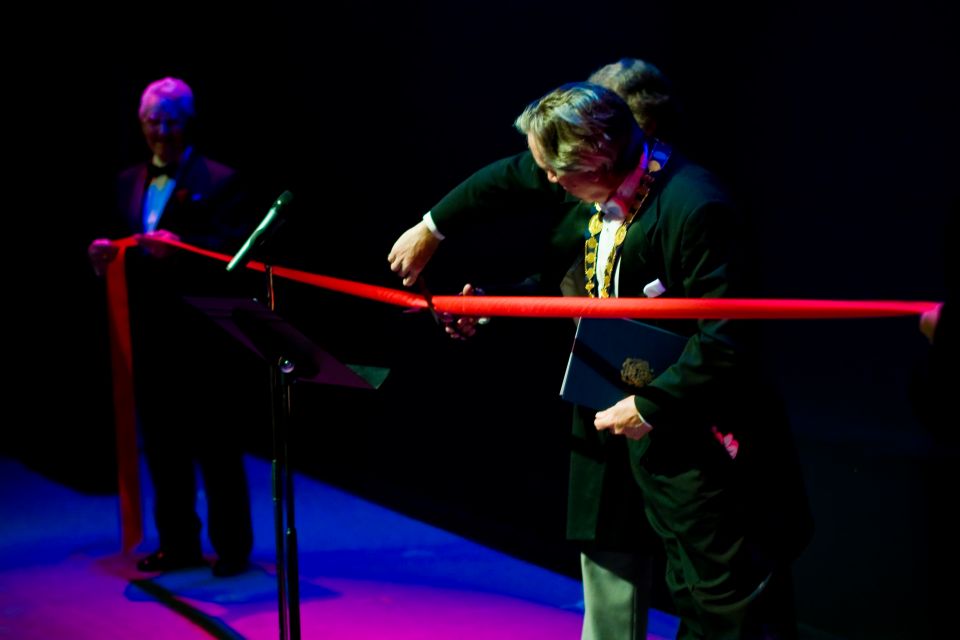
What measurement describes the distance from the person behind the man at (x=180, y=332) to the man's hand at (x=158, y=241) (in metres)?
0.03

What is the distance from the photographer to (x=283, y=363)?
7.83ft

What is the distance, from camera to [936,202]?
2648mm

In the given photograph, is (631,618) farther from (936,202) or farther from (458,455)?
(458,455)

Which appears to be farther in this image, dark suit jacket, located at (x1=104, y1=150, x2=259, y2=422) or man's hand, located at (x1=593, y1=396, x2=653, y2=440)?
dark suit jacket, located at (x1=104, y1=150, x2=259, y2=422)

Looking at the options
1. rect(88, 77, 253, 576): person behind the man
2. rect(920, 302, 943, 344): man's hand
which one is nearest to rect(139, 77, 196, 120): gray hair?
rect(88, 77, 253, 576): person behind the man

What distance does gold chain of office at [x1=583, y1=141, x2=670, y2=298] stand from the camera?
2078 mm

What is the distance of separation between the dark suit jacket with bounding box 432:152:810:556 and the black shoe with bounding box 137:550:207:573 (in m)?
2.02

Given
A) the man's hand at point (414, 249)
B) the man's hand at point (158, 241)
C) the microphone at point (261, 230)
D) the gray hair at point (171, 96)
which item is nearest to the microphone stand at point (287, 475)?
the microphone at point (261, 230)

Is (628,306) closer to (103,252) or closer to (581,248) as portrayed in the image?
(581,248)

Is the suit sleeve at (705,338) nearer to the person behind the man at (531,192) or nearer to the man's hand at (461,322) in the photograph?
the person behind the man at (531,192)

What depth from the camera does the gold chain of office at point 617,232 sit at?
2.08m

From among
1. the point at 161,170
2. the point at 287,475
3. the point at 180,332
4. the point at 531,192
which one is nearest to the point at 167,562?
the point at 180,332

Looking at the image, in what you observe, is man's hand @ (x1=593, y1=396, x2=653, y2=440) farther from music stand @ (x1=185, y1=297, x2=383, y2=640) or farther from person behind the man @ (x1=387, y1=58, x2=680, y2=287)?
music stand @ (x1=185, y1=297, x2=383, y2=640)

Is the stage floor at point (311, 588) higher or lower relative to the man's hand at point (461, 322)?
lower
